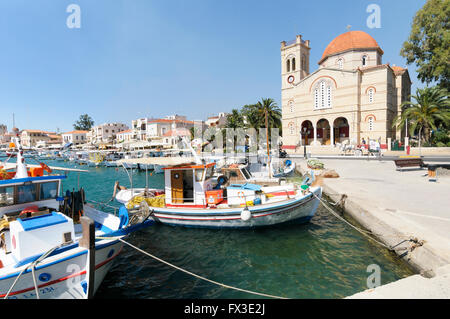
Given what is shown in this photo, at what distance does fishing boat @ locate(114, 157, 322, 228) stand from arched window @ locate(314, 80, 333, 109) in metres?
38.9

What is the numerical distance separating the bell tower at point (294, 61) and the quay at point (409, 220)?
128ft

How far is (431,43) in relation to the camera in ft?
111

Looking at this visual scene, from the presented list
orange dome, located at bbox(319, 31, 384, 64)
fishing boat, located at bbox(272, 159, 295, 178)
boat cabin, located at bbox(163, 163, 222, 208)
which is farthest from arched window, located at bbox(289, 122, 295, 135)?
boat cabin, located at bbox(163, 163, 222, 208)

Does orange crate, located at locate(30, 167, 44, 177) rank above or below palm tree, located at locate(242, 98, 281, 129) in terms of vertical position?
below

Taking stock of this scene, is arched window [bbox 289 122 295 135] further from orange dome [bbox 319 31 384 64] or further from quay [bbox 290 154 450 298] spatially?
quay [bbox 290 154 450 298]

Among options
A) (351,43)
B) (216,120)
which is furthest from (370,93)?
(216,120)

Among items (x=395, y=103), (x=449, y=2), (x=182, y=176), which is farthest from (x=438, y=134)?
(x=182, y=176)

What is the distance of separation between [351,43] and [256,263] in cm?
5115

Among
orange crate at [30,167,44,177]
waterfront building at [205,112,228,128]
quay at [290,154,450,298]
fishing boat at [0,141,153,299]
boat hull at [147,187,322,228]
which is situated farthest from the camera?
waterfront building at [205,112,228,128]

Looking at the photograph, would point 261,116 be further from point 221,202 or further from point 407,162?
point 221,202

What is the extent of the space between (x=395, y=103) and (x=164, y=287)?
5240 cm

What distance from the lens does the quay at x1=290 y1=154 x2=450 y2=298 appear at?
499cm

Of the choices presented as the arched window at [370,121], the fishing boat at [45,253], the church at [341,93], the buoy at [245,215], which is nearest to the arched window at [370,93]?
the church at [341,93]

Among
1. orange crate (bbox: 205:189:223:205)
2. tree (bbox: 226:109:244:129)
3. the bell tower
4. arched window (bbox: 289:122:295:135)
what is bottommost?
orange crate (bbox: 205:189:223:205)
